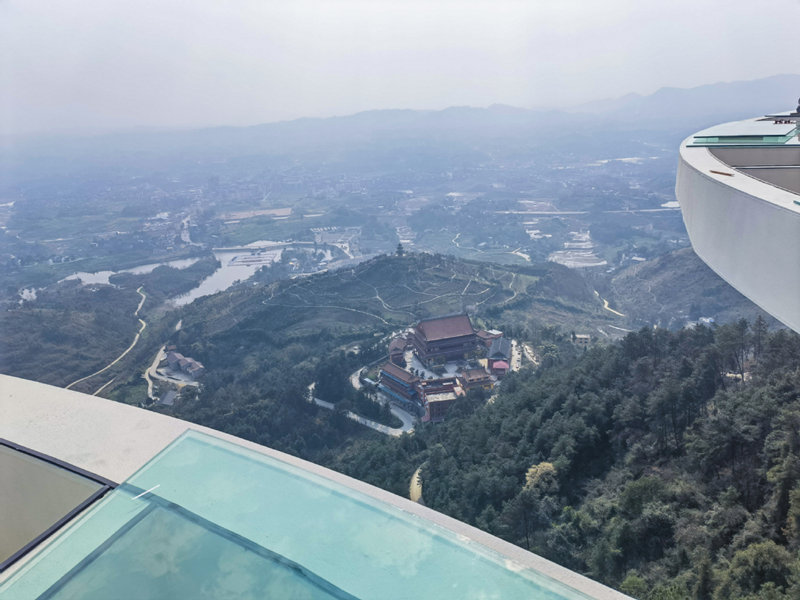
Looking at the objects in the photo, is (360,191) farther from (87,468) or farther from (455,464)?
(87,468)

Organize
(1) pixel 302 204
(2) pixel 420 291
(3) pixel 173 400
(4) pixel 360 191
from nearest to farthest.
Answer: (3) pixel 173 400 → (2) pixel 420 291 → (1) pixel 302 204 → (4) pixel 360 191

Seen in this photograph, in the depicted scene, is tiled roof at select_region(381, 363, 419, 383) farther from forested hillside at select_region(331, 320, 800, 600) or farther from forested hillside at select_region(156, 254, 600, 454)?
forested hillside at select_region(331, 320, 800, 600)

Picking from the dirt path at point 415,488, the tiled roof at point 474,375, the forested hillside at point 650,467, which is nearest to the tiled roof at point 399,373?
the tiled roof at point 474,375

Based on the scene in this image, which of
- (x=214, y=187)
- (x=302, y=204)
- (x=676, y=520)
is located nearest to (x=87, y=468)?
(x=676, y=520)

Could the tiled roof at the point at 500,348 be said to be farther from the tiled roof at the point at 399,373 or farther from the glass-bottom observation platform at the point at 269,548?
the glass-bottom observation platform at the point at 269,548

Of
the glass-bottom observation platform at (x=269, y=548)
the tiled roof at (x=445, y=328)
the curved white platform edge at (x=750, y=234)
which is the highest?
the curved white platform edge at (x=750, y=234)

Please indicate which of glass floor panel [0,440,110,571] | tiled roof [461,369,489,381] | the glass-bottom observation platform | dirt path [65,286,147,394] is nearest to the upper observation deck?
the glass-bottom observation platform
